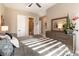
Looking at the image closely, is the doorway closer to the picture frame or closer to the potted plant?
the picture frame

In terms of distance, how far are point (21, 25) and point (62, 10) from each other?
78cm

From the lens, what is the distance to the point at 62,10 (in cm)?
195

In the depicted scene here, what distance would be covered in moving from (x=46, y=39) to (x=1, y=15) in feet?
2.94

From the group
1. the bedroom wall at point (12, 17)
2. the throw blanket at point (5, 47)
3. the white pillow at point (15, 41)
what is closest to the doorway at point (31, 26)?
the bedroom wall at point (12, 17)

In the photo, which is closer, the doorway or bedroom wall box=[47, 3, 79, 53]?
bedroom wall box=[47, 3, 79, 53]

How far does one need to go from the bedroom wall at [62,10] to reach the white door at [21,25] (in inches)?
18.0

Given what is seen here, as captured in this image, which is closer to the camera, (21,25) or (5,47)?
(5,47)

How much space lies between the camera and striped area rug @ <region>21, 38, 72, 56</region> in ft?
6.27

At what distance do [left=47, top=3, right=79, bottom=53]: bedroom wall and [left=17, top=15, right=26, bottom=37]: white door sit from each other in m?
0.46

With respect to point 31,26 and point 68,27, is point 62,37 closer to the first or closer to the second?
point 68,27

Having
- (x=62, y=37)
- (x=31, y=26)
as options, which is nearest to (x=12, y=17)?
(x=31, y=26)

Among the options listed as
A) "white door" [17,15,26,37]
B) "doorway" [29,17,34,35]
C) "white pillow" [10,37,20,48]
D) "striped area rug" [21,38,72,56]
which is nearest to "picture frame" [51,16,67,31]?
"striped area rug" [21,38,72,56]

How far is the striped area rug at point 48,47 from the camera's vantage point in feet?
6.27

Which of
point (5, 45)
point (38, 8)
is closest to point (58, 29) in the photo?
point (38, 8)
